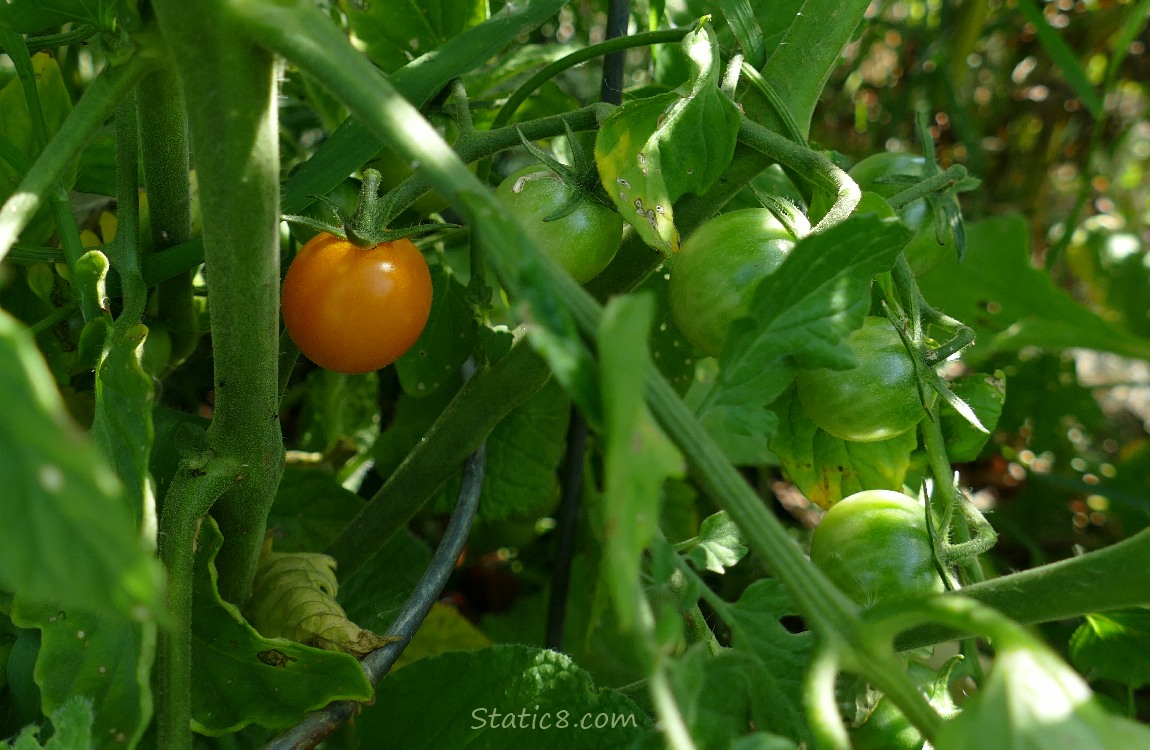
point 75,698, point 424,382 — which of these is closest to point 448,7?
point 424,382

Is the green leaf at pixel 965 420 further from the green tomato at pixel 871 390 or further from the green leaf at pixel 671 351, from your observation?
the green leaf at pixel 671 351

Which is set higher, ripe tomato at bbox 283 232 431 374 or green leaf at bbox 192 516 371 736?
ripe tomato at bbox 283 232 431 374

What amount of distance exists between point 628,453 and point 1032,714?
16cm

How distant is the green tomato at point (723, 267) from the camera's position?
0.52 meters

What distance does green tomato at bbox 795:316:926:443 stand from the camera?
554 millimetres

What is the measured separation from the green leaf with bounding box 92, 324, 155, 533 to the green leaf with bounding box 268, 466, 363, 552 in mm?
321

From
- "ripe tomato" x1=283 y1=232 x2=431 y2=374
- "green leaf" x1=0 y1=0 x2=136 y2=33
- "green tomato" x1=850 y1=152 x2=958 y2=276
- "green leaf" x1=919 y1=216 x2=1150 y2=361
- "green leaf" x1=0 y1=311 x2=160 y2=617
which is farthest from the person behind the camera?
"green leaf" x1=919 y1=216 x2=1150 y2=361

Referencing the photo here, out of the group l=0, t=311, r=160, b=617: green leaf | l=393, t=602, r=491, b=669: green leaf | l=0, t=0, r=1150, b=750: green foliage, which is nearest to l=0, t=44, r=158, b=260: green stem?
l=0, t=0, r=1150, b=750: green foliage

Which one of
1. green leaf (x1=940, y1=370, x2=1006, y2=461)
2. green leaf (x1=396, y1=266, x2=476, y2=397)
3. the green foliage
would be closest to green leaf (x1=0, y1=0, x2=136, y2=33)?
the green foliage

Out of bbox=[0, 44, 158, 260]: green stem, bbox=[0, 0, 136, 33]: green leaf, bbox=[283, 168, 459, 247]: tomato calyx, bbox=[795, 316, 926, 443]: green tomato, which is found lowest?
bbox=[795, 316, 926, 443]: green tomato

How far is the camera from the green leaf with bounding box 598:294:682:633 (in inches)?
11.3

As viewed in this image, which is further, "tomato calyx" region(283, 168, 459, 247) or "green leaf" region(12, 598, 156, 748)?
"tomato calyx" region(283, 168, 459, 247)

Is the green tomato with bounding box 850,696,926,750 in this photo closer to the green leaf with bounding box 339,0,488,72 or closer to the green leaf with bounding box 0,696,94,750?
the green leaf with bounding box 0,696,94,750

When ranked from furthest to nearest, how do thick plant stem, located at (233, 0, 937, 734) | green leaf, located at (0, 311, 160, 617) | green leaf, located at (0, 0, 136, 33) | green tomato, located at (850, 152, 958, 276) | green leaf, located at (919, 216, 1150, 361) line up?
green leaf, located at (919, 216, 1150, 361) → green tomato, located at (850, 152, 958, 276) → green leaf, located at (0, 0, 136, 33) → thick plant stem, located at (233, 0, 937, 734) → green leaf, located at (0, 311, 160, 617)
